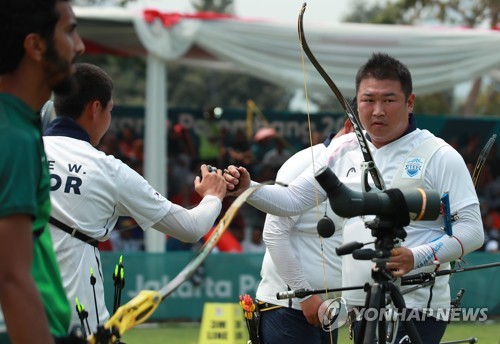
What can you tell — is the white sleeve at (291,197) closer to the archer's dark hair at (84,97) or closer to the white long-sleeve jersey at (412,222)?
the white long-sleeve jersey at (412,222)

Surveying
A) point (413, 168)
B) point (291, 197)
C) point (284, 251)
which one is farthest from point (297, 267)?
point (413, 168)

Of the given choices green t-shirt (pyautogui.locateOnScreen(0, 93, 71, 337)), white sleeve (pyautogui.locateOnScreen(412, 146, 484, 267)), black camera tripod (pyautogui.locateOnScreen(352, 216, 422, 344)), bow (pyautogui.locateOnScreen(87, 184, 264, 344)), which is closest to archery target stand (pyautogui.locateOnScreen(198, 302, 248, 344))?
white sleeve (pyautogui.locateOnScreen(412, 146, 484, 267))

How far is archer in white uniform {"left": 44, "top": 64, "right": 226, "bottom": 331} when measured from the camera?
167 inches

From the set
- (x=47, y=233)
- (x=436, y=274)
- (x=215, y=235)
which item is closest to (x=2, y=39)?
(x=47, y=233)

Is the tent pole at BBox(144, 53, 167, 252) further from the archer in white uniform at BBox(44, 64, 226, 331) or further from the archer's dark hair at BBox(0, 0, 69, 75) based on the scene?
the archer's dark hair at BBox(0, 0, 69, 75)

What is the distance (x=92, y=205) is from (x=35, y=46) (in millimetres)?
1428

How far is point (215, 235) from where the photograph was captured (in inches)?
144

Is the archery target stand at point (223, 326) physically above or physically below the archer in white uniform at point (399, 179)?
below

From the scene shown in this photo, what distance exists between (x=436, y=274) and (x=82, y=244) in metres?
1.57

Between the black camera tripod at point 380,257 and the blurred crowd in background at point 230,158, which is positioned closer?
the black camera tripod at point 380,257

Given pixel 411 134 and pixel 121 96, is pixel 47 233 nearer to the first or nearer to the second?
pixel 411 134

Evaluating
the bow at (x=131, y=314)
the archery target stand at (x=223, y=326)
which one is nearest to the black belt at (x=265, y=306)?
the bow at (x=131, y=314)

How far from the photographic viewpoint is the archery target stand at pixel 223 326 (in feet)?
27.8

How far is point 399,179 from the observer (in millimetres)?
4723
